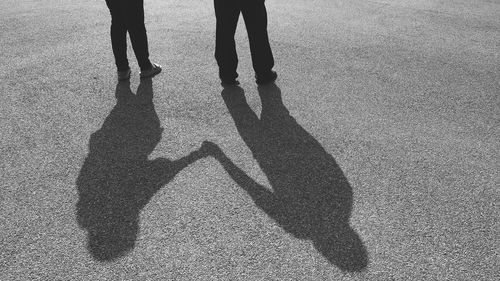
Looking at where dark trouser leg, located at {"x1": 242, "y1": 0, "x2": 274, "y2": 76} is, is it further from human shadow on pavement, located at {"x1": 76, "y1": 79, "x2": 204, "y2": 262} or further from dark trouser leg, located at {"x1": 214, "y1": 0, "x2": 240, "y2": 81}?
human shadow on pavement, located at {"x1": 76, "y1": 79, "x2": 204, "y2": 262}

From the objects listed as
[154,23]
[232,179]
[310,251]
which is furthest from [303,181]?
[154,23]

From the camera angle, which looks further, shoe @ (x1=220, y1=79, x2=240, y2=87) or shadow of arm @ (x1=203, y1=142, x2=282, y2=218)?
shoe @ (x1=220, y1=79, x2=240, y2=87)

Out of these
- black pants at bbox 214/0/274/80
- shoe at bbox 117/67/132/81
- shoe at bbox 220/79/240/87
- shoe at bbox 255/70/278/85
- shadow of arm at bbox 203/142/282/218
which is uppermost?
black pants at bbox 214/0/274/80

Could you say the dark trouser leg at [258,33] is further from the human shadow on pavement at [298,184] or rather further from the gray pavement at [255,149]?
the human shadow on pavement at [298,184]

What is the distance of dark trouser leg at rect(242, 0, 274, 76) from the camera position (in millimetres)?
4227

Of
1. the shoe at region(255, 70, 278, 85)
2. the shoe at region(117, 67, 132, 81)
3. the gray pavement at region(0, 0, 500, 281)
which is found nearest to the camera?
the gray pavement at region(0, 0, 500, 281)

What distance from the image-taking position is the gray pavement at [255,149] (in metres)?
2.50

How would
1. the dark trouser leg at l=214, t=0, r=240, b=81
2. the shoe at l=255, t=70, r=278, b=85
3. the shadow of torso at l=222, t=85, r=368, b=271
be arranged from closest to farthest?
the shadow of torso at l=222, t=85, r=368, b=271
the dark trouser leg at l=214, t=0, r=240, b=81
the shoe at l=255, t=70, r=278, b=85

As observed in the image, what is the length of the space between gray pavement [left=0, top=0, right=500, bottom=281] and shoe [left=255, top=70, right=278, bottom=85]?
120mm

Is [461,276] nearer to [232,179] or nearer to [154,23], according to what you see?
[232,179]

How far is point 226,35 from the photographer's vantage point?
4.37 meters

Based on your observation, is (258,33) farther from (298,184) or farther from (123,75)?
(298,184)

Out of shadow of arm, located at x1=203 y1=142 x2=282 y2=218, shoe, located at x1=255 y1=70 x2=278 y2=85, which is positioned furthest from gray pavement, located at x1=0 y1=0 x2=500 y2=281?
shoe, located at x1=255 y1=70 x2=278 y2=85

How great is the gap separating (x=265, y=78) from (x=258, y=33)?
0.47 metres
